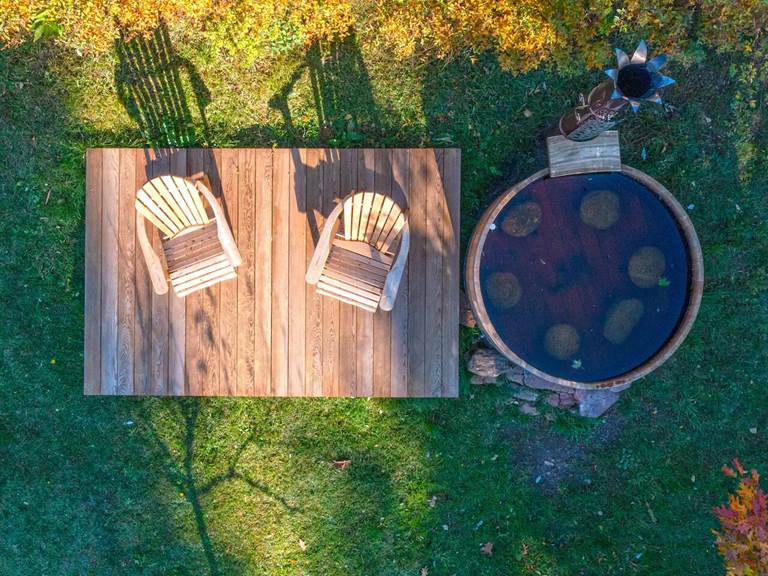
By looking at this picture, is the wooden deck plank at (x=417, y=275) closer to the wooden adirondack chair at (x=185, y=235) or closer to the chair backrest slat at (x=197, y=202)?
the wooden adirondack chair at (x=185, y=235)

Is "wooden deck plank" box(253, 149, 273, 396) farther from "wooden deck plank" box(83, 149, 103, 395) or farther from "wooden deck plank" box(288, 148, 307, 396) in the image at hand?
"wooden deck plank" box(83, 149, 103, 395)

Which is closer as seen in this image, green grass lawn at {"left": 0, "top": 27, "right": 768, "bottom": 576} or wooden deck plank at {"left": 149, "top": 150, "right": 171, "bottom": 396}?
wooden deck plank at {"left": 149, "top": 150, "right": 171, "bottom": 396}

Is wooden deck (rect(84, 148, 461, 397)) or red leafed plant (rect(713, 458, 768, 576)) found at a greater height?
wooden deck (rect(84, 148, 461, 397))

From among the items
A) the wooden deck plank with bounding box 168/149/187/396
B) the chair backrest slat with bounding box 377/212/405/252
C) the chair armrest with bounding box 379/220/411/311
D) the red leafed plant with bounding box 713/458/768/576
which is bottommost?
the red leafed plant with bounding box 713/458/768/576

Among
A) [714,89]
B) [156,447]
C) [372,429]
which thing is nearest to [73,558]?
[156,447]

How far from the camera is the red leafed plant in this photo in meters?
4.27

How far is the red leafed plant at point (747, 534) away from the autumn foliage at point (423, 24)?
4.00 metres

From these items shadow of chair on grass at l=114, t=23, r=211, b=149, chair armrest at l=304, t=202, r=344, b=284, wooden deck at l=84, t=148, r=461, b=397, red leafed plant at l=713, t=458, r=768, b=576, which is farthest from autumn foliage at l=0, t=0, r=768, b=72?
red leafed plant at l=713, t=458, r=768, b=576

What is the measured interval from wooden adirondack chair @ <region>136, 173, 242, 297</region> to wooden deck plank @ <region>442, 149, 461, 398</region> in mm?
1919

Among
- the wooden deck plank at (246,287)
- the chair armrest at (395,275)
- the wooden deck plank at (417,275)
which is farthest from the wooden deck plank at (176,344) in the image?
the wooden deck plank at (417,275)

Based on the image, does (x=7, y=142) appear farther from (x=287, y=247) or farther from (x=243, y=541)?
(x=243, y=541)

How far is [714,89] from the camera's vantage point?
5480 millimetres

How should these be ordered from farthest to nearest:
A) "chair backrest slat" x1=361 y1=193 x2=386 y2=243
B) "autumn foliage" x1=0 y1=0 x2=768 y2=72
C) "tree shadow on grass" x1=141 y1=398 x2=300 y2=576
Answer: "tree shadow on grass" x1=141 y1=398 x2=300 y2=576, "autumn foliage" x1=0 y1=0 x2=768 y2=72, "chair backrest slat" x1=361 y1=193 x2=386 y2=243

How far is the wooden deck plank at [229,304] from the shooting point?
5.16 metres
